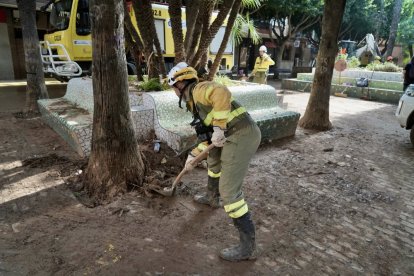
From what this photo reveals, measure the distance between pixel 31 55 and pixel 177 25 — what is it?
3561 millimetres

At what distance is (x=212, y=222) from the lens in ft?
10.7

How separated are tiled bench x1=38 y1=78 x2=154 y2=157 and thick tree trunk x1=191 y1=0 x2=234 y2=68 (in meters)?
1.79

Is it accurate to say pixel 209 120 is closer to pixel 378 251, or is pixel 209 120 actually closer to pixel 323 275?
pixel 323 275

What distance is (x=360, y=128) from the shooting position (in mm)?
7355

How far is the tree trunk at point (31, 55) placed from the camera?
22.2 ft

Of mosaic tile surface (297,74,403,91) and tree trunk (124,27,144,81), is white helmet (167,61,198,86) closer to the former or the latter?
tree trunk (124,27,144,81)

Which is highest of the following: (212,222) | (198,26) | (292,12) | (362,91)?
(292,12)

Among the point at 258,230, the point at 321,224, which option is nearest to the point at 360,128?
the point at 321,224

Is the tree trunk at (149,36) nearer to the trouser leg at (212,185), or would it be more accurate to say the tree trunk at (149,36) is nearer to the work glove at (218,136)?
the trouser leg at (212,185)

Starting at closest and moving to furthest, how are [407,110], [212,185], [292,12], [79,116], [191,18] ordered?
1. [212,185]
2. [79,116]
3. [407,110]
4. [191,18]
5. [292,12]

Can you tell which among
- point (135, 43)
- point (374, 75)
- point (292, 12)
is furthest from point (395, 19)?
point (135, 43)

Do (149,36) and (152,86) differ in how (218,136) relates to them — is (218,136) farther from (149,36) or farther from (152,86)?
(149,36)

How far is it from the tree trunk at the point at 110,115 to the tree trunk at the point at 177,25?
2258 mm

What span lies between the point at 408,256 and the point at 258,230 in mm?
1341
